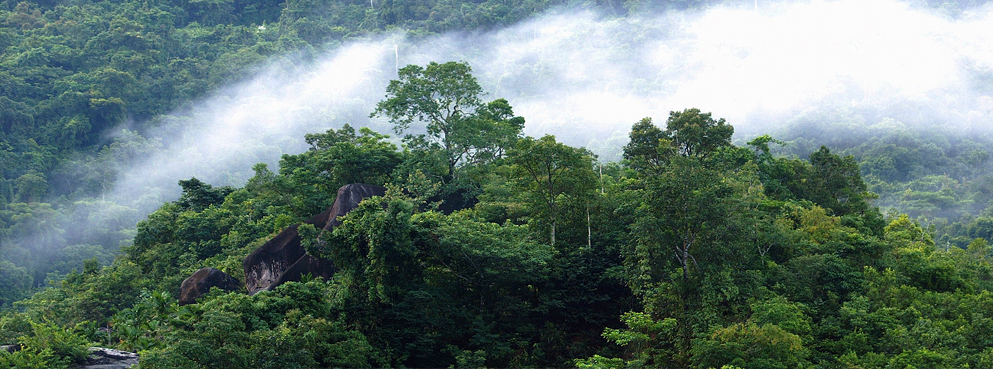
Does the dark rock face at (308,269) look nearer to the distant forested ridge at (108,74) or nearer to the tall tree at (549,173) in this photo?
the tall tree at (549,173)

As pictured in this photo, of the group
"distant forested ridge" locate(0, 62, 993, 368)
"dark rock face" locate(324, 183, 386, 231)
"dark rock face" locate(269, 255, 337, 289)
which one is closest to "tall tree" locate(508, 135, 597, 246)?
"distant forested ridge" locate(0, 62, 993, 368)

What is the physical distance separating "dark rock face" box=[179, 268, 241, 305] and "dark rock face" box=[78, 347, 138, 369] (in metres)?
5.19

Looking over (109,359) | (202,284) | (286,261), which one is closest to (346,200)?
(286,261)

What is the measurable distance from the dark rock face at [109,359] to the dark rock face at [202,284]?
5189 millimetres

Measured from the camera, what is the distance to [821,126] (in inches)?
3423

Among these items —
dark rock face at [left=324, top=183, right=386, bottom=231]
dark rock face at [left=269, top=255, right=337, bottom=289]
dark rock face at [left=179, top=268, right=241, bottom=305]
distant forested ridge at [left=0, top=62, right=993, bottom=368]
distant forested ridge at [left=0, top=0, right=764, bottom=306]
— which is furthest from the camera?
distant forested ridge at [left=0, top=0, right=764, bottom=306]

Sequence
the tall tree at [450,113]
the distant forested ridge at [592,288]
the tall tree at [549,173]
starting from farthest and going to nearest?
the tall tree at [450,113]
the tall tree at [549,173]
the distant forested ridge at [592,288]

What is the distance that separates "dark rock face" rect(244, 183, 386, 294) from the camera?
2653cm

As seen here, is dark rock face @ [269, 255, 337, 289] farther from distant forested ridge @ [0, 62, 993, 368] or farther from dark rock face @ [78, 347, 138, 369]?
dark rock face @ [78, 347, 138, 369]

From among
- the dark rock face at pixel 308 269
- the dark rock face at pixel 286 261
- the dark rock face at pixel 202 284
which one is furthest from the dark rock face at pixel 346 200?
the dark rock face at pixel 202 284

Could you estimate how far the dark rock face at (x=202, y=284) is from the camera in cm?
2730

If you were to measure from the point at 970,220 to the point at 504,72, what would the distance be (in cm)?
6396

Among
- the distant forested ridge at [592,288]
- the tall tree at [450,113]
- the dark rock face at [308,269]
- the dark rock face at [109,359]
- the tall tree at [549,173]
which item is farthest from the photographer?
the tall tree at [450,113]

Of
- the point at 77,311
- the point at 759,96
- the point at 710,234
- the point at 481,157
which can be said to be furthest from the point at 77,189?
the point at 759,96
